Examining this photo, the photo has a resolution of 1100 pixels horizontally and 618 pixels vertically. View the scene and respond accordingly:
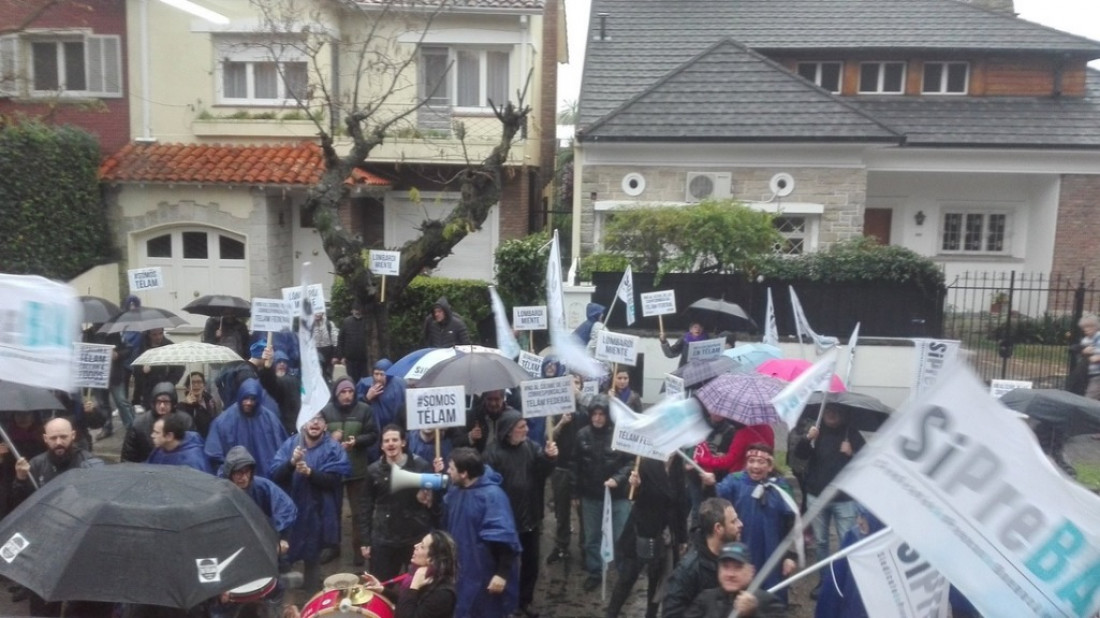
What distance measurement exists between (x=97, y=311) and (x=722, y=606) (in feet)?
29.7

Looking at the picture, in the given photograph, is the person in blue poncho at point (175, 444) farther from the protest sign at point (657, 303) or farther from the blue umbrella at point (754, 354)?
the protest sign at point (657, 303)

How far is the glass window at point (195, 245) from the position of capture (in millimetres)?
17516

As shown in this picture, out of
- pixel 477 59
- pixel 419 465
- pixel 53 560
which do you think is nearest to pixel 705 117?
pixel 477 59

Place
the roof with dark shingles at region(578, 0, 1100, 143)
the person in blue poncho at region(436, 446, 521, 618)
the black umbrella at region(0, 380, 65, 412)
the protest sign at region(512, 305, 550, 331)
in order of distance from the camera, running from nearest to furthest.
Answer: the person in blue poncho at region(436, 446, 521, 618), the black umbrella at region(0, 380, 65, 412), the protest sign at region(512, 305, 550, 331), the roof with dark shingles at region(578, 0, 1100, 143)

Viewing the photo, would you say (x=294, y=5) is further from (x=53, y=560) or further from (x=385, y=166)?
(x=53, y=560)

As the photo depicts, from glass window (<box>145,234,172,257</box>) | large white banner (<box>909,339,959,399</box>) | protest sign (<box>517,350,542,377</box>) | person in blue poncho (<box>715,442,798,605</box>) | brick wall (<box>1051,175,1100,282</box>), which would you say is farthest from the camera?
brick wall (<box>1051,175,1100,282</box>)

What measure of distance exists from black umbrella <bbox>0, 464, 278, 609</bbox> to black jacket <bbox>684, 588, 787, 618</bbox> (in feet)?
7.00

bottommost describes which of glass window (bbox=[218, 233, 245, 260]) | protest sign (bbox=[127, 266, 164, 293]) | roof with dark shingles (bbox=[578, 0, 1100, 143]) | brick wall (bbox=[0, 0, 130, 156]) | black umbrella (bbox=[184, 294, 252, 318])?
black umbrella (bbox=[184, 294, 252, 318])

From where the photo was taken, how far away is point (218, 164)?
1700 centimetres

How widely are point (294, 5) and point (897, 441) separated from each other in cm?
1604

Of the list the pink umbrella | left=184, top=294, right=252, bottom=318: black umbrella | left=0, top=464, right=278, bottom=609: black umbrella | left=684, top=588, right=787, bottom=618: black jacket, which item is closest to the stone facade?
left=184, top=294, right=252, bottom=318: black umbrella

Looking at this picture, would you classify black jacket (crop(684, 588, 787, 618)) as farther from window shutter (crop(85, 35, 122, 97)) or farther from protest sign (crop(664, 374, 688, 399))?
window shutter (crop(85, 35, 122, 97))

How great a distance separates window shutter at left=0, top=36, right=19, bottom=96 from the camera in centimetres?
1585

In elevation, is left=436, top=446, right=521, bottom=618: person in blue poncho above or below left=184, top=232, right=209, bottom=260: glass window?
below
